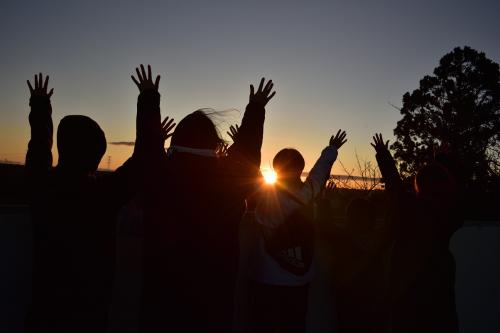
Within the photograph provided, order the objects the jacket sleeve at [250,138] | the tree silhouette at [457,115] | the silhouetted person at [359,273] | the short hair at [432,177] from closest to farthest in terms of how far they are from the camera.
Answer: the jacket sleeve at [250,138]
the short hair at [432,177]
the silhouetted person at [359,273]
the tree silhouette at [457,115]

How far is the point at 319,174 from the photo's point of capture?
2.29 m

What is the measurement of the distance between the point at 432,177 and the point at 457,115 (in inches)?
1136

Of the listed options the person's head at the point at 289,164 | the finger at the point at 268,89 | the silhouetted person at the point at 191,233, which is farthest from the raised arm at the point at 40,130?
the person's head at the point at 289,164

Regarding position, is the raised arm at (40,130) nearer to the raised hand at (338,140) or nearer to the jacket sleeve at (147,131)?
the jacket sleeve at (147,131)

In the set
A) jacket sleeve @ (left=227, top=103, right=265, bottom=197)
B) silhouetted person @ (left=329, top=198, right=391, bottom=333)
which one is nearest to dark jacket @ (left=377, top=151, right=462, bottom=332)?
silhouetted person @ (left=329, top=198, right=391, bottom=333)

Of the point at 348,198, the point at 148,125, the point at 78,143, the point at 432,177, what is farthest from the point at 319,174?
the point at 348,198

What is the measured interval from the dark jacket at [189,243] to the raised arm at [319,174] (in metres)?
0.61

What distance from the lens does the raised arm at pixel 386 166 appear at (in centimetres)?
245

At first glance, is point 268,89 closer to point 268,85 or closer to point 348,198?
point 268,85

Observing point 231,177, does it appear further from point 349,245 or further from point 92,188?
point 349,245

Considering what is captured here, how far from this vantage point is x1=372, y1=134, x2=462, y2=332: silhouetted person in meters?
2.21

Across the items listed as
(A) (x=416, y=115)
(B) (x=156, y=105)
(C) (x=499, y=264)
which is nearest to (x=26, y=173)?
(B) (x=156, y=105)

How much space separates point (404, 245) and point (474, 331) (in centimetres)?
203

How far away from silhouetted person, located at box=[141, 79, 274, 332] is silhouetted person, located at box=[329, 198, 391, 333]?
4.18ft
